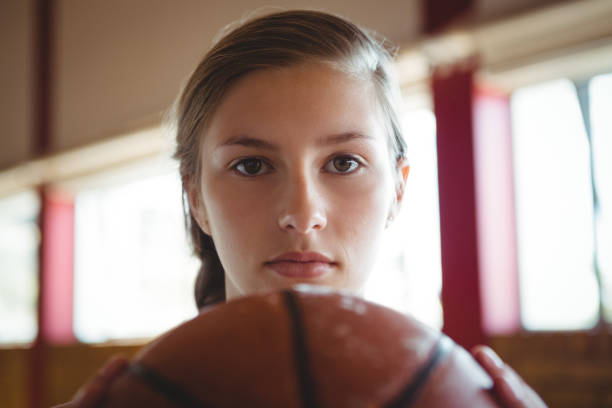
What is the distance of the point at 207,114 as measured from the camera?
723mm

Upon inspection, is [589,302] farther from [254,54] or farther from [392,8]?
[254,54]

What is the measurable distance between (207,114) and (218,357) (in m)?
0.41

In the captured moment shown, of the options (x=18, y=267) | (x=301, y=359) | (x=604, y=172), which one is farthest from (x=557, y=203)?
(x=18, y=267)

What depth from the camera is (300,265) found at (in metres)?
0.62

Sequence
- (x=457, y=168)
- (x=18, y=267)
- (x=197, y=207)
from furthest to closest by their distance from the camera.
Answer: (x=18, y=267), (x=457, y=168), (x=197, y=207)

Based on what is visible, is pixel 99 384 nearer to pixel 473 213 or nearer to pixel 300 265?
pixel 300 265

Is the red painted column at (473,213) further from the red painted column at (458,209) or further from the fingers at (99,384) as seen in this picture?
the fingers at (99,384)

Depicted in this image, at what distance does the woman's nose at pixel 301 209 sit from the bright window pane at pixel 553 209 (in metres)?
1.89

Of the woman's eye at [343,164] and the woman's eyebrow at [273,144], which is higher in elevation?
the woman's eyebrow at [273,144]

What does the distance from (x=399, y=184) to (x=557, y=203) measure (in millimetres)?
1706

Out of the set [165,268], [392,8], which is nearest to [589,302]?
[392,8]

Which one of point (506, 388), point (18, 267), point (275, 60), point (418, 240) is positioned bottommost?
point (506, 388)

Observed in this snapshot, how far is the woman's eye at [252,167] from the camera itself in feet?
2.11

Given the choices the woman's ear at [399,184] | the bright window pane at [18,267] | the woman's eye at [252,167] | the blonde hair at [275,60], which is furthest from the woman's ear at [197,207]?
the bright window pane at [18,267]
